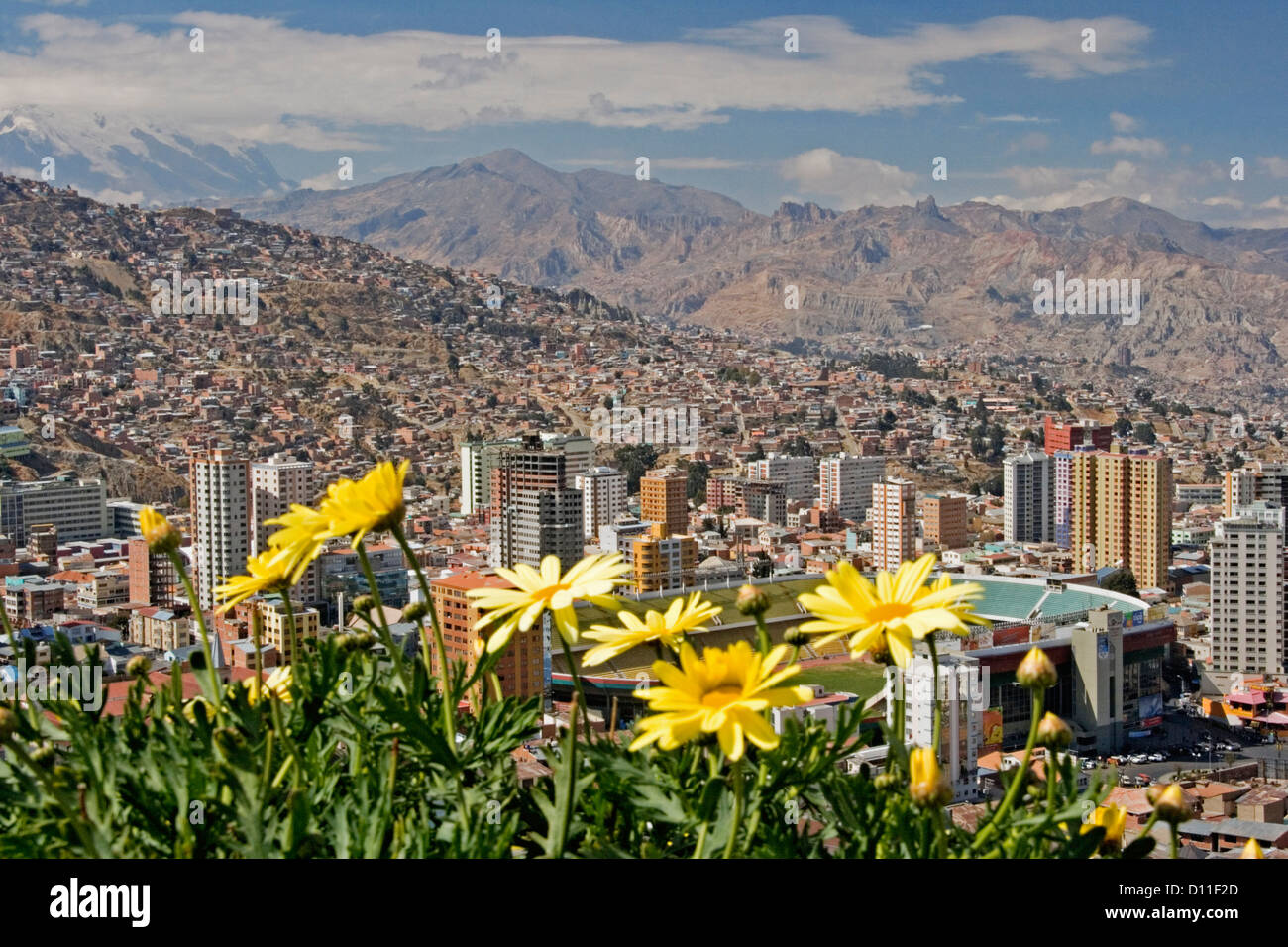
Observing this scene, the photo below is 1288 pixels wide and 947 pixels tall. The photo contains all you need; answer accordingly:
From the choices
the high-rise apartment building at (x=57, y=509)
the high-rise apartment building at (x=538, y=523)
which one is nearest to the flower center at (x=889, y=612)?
the high-rise apartment building at (x=538, y=523)

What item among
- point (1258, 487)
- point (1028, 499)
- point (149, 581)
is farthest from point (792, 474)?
point (149, 581)

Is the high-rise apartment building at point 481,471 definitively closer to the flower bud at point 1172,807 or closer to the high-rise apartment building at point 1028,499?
the high-rise apartment building at point 1028,499

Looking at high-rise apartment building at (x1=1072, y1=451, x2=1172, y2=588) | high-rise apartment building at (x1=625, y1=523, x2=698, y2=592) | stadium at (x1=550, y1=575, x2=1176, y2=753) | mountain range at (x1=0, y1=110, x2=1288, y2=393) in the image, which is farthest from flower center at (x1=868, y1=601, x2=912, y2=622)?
mountain range at (x1=0, y1=110, x2=1288, y2=393)

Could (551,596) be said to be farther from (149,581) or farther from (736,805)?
(149,581)

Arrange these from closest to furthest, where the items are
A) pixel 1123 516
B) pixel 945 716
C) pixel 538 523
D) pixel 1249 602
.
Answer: pixel 945 716, pixel 1249 602, pixel 538 523, pixel 1123 516

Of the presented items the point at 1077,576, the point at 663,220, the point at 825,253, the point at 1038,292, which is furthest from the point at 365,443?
the point at 663,220

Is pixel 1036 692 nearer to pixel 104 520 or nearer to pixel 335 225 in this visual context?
pixel 104 520

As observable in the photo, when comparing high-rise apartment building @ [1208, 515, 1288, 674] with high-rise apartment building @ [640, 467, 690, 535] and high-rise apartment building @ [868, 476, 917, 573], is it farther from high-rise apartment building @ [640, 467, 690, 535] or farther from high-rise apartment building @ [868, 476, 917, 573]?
high-rise apartment building @ [640, 467, 690, 535]
